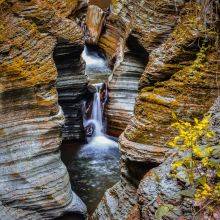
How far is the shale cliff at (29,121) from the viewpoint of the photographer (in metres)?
7.84

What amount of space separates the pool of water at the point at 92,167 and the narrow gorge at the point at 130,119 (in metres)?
0.03

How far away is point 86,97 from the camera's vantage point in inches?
538

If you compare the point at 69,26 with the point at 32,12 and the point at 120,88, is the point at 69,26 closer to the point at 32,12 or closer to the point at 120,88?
the point at 32,12

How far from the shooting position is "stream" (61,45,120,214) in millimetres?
10547

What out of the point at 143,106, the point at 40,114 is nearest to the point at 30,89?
the point at 40,114

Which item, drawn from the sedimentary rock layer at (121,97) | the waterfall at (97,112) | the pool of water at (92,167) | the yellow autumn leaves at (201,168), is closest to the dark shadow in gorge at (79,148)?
the pool of water at (92,167)

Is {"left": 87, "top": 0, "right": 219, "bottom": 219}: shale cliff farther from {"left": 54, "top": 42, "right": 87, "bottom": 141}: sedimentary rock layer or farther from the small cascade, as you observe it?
the small cascade

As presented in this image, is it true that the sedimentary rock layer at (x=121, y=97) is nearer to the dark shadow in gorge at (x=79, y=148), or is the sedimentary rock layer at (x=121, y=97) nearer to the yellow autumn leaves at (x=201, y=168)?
the dark shadow in gorge at (x=79, y=148)

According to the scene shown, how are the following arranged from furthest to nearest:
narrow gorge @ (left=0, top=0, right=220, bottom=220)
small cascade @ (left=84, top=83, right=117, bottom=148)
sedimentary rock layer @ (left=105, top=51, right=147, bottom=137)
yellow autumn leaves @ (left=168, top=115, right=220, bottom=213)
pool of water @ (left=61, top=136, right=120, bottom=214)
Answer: small cascade @ (left=84, top=83, right=117, bottom=148) < sedimentary rock layer @ (left=105, top=51, right=147, bottom=137) < pool of water @ (left=61, top=136, right=120, bottom=214) < narrow gorge @ (left=0, top=0, right=220, bottom=220) < yellow autumn leaves @ (left=168, top=115, right=220, bottom=213)

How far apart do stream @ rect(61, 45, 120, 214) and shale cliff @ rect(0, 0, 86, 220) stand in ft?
5.28

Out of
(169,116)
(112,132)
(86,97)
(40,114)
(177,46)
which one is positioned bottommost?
(112,132)

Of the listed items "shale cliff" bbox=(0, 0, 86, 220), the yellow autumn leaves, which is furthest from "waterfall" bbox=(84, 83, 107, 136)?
the yellow autumn leaves

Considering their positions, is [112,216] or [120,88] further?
[120,88]

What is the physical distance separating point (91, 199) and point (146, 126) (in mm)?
3827
